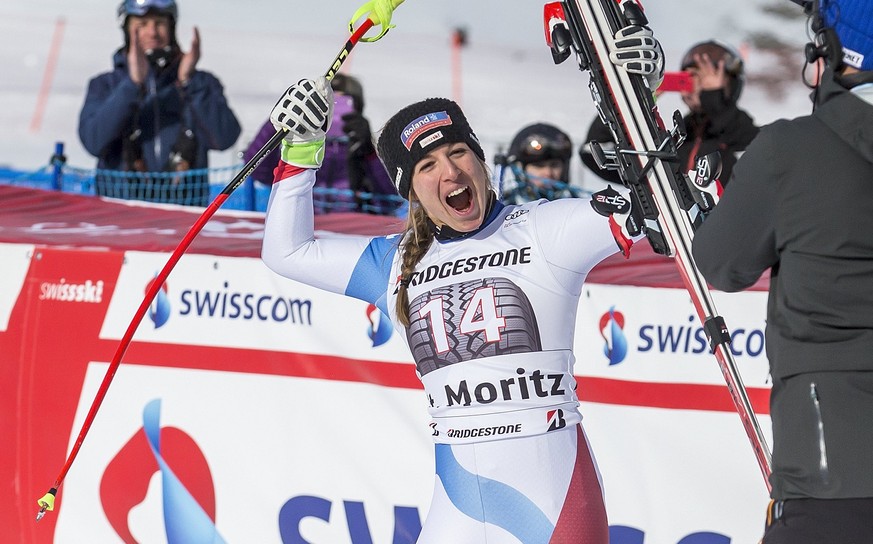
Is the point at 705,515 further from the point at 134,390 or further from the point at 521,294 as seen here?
the point at 134,390

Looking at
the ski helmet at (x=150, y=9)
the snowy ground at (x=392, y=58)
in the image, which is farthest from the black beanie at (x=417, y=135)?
the snowy ground at (x=392, y=58)

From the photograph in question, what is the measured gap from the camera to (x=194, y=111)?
6.29 metres

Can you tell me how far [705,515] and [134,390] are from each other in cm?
217

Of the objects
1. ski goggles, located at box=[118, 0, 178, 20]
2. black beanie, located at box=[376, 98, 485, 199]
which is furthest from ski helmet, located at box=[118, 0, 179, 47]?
black beanie, located at box=[376, 98, 485, 199]

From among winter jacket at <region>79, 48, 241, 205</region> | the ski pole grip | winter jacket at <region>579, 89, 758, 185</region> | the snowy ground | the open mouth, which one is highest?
the snowy ground

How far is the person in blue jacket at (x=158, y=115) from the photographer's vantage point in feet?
20.6

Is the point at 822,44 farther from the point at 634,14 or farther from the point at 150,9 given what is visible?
the point at 150,9

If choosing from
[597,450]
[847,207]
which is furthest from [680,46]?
[847,207]

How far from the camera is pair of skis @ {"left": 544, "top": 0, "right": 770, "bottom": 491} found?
2.94 meters

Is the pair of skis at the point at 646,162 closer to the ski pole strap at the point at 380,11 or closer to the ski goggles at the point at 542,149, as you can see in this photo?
the ski pole strap at the point at 380,11

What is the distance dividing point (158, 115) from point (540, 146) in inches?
79.6

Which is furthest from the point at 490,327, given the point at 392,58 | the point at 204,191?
the point at 392,58

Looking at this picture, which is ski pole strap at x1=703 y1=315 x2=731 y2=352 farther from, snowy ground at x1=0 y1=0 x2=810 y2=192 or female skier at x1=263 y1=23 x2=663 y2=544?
snowy ground at x1=0 y1=0 x2=810 y2=192

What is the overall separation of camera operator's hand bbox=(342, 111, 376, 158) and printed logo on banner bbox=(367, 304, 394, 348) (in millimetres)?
1764
